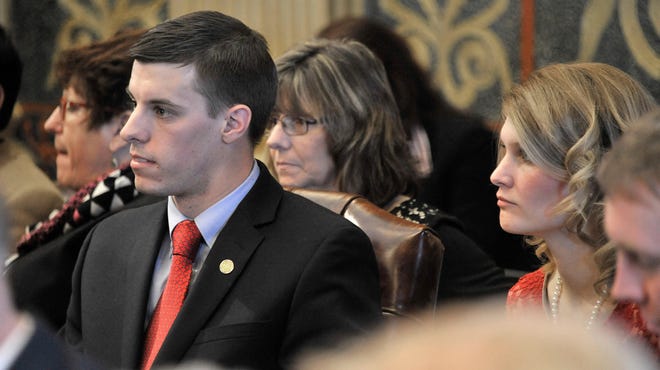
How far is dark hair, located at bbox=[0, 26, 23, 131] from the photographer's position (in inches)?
163

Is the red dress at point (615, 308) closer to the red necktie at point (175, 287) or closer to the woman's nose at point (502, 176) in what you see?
the woman's nose at point (502, 176)

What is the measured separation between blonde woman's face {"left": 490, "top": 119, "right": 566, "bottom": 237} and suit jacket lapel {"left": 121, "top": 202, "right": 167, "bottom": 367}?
2.67 feet

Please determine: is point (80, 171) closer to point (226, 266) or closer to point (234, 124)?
point (234, 124)

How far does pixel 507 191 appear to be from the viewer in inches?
103

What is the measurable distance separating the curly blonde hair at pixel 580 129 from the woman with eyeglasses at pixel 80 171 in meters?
1.26

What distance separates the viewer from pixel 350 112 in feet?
11.1

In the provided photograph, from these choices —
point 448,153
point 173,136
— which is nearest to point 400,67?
point 448,153

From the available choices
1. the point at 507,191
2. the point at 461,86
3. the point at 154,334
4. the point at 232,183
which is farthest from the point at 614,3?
the point at 154,334

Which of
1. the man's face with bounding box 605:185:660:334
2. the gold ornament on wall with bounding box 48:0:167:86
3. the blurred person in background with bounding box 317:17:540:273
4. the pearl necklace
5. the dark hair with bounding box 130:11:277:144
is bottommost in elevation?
the gold ornament on wall with bounding box 48:0:167:86

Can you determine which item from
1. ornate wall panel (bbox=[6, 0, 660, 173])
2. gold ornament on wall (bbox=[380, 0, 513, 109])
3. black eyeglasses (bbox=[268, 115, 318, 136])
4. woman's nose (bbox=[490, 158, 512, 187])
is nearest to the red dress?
woman's nose (bbox=[490, 158, 512, 187])

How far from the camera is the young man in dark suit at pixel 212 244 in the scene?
2.45 meters

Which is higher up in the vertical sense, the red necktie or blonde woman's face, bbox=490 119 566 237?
blonde woman's face, bbox=490 119 566 237

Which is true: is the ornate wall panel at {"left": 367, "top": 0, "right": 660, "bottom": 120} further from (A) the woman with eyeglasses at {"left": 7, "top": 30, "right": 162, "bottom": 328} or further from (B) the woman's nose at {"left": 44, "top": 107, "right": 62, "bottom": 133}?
(B) the woman's nose at {"left": 44, "top": 107, "right": 62, "bottom": 133}

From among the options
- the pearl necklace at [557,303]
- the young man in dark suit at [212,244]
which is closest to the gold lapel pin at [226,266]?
the young man in dark suit at [212,244]
